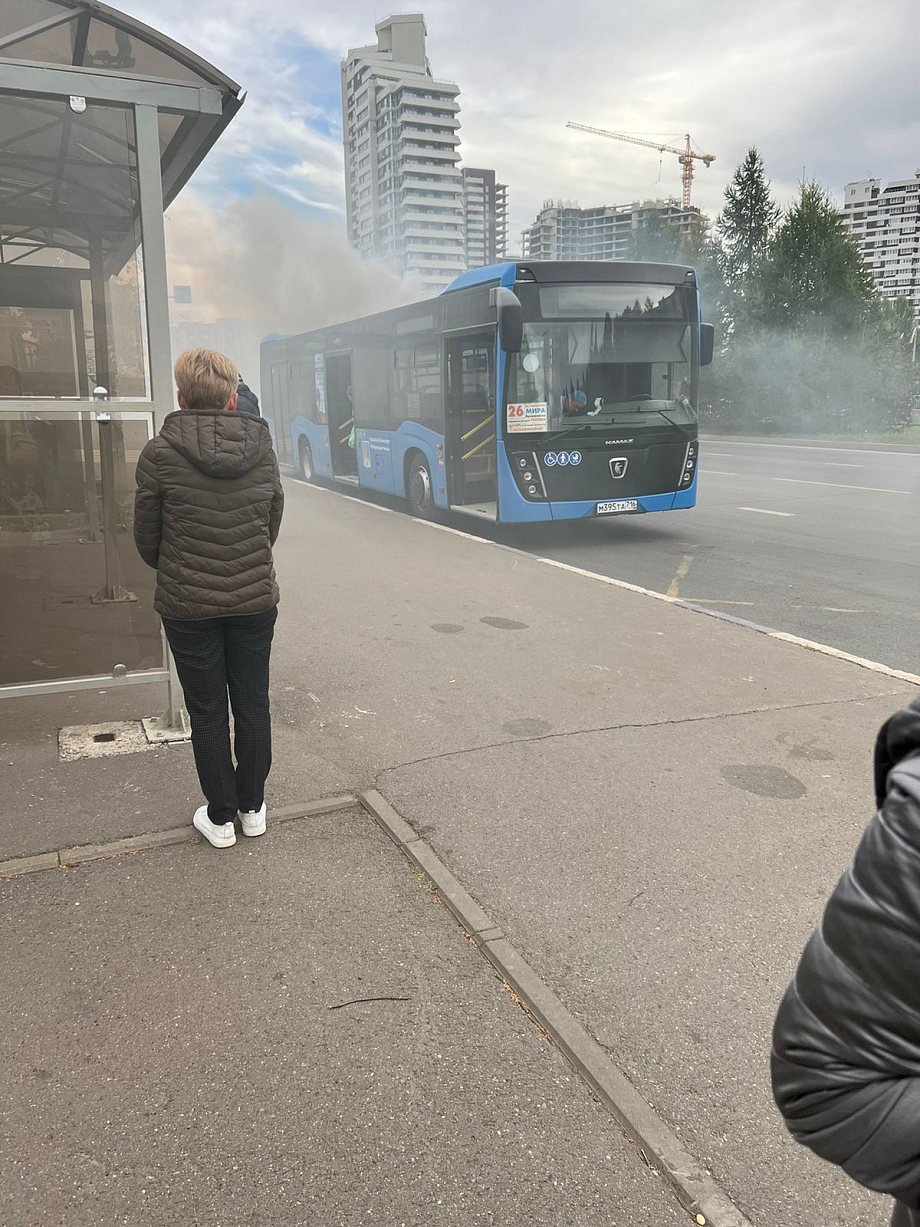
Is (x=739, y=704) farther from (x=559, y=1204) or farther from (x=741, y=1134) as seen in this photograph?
(x=559, y=1204)

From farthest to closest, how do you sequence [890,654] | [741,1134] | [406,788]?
1. [890,654]
2. [406,788]
3. [741,1134]

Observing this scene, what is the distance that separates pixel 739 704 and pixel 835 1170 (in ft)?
11.2

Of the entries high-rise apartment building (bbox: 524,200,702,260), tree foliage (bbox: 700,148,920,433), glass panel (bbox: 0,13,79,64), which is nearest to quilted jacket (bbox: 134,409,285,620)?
glass panel (bbox: 0,13,79,64)

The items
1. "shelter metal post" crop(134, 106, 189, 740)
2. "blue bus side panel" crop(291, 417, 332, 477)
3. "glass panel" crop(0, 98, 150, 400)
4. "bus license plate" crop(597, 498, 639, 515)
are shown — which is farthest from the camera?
"blue bus side panel" crop(291, 417, 332, 477)

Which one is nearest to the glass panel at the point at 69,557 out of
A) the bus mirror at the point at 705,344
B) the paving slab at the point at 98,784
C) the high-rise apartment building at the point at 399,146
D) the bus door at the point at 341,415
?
the paving slab at the point at 98,784

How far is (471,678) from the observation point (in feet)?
19.1

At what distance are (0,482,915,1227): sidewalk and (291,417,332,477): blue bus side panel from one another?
1072 centimetres

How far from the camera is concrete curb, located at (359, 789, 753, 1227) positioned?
2.06 meters

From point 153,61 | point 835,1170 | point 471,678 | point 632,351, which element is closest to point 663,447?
point 632,351

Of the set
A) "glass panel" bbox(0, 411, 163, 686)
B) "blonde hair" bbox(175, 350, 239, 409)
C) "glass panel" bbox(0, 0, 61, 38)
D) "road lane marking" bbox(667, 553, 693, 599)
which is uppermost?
"glass panel" bbox(0, 0, 61, 38)

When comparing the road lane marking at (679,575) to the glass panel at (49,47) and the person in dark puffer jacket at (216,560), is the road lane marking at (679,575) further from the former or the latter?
the glass panel at (49,47)

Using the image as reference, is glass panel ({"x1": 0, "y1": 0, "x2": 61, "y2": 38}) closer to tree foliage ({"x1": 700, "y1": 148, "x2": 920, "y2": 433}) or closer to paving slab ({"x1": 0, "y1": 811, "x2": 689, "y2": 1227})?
paving slab ({"x1": 0, "y1": 811, "x2": 689, "y2": 1227})

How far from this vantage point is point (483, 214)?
16225 centimetres

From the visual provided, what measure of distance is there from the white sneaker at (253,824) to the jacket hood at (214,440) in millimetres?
1361
